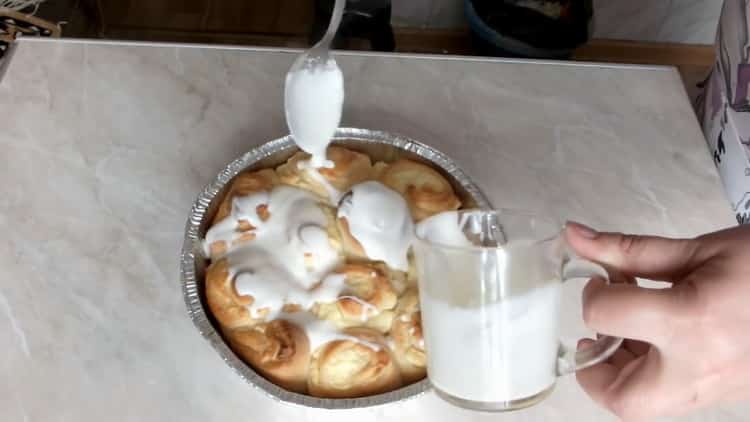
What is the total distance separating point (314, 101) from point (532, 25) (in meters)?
0.99

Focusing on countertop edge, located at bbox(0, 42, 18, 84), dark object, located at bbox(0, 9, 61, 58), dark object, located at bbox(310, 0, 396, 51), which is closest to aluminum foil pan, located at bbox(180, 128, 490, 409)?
countertop edge, located at bbox(0, 42, 18, 84)

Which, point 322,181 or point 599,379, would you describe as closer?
point 599,379

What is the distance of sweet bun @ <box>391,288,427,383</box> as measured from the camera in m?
0.68

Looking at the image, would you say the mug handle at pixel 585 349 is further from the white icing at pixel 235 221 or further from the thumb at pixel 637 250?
the white icing at pixel 235 221

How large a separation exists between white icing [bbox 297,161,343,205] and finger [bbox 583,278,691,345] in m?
0.33

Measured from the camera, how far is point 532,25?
160cm

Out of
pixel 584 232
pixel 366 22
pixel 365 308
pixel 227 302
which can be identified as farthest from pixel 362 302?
pixel 366 22

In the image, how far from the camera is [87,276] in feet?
2.51

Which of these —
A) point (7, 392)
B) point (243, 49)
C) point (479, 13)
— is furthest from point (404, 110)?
point (479, 13)

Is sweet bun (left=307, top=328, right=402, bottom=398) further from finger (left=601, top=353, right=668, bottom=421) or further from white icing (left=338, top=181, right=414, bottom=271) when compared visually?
finger (left=601, top=353, right=668, bottom=421)

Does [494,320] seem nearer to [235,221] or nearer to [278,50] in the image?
[235,221]

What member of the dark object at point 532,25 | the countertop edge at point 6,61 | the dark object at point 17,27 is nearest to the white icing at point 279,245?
the countertop edge at point 6,61

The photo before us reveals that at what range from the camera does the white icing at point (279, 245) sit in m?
0.71

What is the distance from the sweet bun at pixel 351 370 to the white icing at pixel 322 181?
0.16 metres
